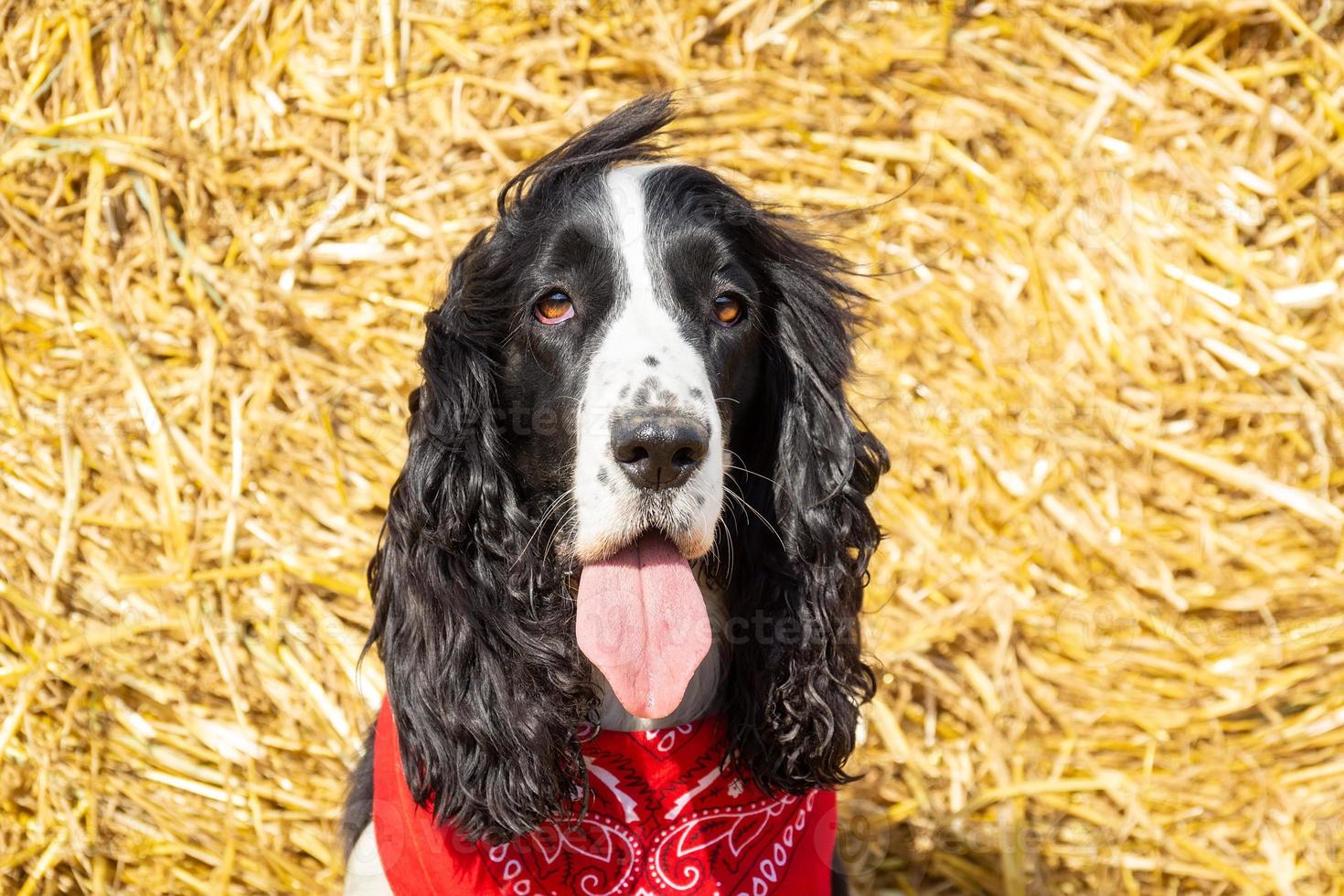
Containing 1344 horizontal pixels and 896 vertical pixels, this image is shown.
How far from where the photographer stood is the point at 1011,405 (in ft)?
14.2

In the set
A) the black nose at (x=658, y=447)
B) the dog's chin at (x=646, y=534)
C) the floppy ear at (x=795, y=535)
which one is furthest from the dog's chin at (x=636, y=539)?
the floppy ear at (x=795, y=535)

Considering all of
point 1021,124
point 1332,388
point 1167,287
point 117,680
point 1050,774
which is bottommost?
point 1050,774

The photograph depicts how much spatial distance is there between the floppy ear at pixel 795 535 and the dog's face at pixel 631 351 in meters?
0.10

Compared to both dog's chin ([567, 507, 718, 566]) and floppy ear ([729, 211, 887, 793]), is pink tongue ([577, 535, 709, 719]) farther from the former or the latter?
floppy ear ([729, 211, 887, 793])

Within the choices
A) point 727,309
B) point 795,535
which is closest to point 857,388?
point 795,535

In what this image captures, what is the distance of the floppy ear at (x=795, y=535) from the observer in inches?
106

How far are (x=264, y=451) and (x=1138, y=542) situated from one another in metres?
2.86

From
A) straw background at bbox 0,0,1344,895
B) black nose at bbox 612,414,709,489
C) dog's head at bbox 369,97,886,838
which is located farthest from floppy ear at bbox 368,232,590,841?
straw background at bbox 0,0,1344,895

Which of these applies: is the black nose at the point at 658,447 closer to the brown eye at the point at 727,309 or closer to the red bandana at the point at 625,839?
the brown eye at the point at 727,309

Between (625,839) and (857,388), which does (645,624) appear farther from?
(857,388)

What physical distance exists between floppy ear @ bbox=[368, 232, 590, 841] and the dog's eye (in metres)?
0.13

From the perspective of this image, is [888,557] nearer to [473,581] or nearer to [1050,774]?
[1050,774]

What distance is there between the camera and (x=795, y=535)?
2.71 metres

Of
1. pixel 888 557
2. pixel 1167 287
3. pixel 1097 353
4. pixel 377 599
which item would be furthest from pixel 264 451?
pixel 1167 287
